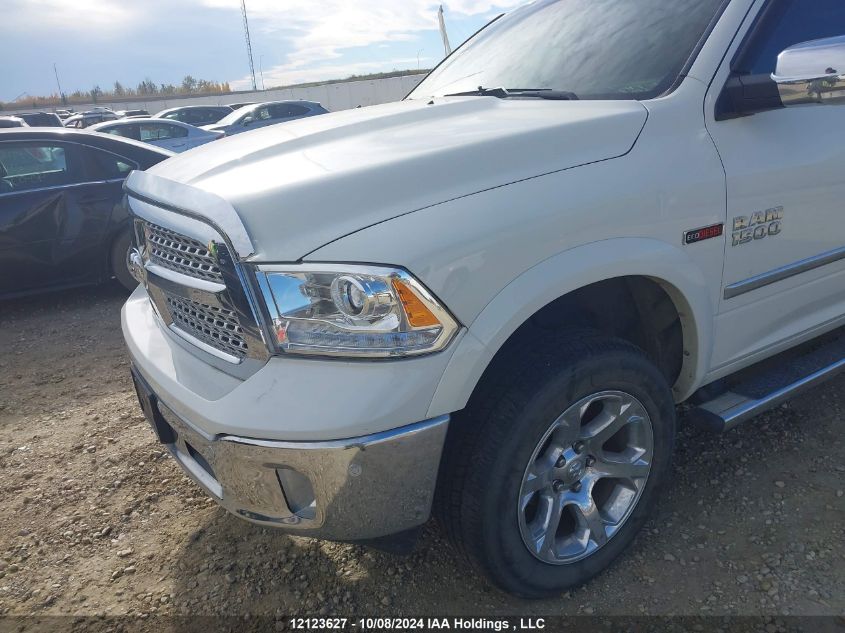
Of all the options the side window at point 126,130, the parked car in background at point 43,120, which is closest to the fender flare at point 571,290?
the side window at point 126,130

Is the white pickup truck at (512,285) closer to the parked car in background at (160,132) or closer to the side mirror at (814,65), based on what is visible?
the side mirror at (814,65)

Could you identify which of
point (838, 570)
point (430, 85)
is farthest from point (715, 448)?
point (430, 85)

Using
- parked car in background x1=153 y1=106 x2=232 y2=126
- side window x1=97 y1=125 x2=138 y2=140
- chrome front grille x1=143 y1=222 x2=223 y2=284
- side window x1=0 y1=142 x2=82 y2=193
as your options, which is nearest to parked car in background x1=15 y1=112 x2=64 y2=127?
side window x1=97 y1=125 x2=138 y2=140

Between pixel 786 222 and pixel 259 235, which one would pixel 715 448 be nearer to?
pixel 786 222

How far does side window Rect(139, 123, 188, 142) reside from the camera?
41.4ft

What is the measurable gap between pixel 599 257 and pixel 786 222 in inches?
34.7

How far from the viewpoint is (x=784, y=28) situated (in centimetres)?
226

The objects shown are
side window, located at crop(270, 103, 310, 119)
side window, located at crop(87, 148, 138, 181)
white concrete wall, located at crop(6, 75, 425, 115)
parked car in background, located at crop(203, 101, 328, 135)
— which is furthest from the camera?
white concrete wall, located at crop(6, 75, 425, 115)

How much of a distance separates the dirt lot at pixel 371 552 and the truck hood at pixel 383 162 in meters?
1.12

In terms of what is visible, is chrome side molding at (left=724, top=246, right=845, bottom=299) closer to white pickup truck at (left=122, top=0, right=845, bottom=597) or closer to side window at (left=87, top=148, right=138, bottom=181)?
white pickup truck at (left=122, top=0, right=845, bottom=597)

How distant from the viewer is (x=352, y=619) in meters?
2.06

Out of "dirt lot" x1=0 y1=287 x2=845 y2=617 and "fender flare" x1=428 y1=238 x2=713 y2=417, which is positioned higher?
"fender flare" x1=428 y1=238 x2=713 y2=417

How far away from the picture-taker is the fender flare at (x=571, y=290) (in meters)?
1.61

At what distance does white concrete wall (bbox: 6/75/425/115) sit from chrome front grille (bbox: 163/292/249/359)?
28.1 metres
